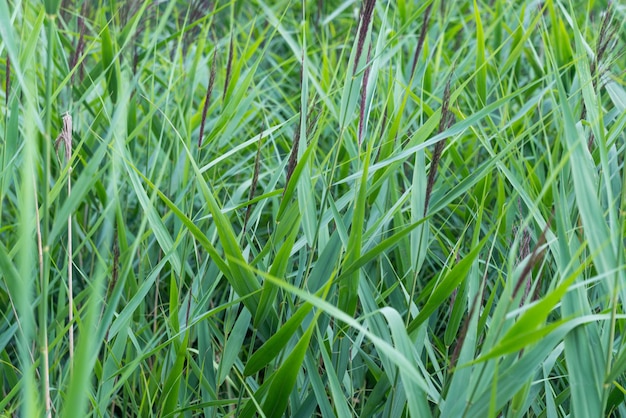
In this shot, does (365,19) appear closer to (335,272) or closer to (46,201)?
(335,272)

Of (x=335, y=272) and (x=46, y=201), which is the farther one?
(x=335, y=272)

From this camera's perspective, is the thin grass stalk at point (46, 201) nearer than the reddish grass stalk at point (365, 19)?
Yes

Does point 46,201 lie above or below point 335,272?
above

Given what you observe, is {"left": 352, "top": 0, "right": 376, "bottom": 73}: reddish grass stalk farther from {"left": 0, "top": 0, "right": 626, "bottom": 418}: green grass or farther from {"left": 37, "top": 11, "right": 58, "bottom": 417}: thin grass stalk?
{"left": 37, "top": 11, "right": 58, "bottom": 417}: thin grass stalk

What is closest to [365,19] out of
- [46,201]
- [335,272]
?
[335,272]

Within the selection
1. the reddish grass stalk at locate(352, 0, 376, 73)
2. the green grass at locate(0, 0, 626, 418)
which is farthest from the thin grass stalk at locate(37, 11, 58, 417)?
the reddish grass stalk at locate(352, 0, 376, 73)

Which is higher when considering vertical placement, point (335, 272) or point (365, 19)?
point (365, 19)

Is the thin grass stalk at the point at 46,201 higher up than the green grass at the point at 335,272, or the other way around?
the thin grass stalk at the point at 46,201

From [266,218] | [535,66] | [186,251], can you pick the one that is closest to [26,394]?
[186,251]

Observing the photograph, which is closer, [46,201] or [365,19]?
[46,201]

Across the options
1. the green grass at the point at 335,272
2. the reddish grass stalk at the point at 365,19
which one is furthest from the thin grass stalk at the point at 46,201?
the reddish grass stalk at the point at 365,19

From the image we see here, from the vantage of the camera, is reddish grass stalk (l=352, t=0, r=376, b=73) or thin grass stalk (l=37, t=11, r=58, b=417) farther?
reddish grass stalk (l=352, t=0, r=376, b=73)

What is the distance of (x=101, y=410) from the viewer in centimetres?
81

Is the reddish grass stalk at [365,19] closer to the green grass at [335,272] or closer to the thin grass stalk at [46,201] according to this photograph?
the green grass at [335,272]
